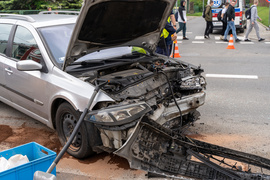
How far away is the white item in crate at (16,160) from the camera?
3.54 m

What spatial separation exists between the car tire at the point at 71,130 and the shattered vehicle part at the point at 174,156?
2.26 ft

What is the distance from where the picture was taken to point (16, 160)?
3568 mm

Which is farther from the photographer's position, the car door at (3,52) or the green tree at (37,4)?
the green tree at (37,4)

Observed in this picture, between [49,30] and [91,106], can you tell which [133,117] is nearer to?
[91,106]

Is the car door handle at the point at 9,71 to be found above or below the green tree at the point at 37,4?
below

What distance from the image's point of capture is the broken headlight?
3713mm

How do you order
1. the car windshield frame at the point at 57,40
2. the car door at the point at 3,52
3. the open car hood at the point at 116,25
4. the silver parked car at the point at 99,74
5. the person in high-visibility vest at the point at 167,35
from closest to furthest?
the silver parked car at the point at 99,74 → the open car hood at the point at 116,25 → the car windshield frame at the point at 57,40 → the car door at the point at 3,52 → the person in high-visibility vest at the point at 167,35

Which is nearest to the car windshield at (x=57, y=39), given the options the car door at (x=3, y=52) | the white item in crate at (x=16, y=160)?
the car door at (x=3, y=52)

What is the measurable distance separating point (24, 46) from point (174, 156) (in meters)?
2.94

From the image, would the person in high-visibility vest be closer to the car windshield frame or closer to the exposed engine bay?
the car windshield frame

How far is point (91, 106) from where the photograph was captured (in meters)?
4.07

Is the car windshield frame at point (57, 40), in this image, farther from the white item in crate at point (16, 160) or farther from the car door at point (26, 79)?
the white item in crate at point (16, 160)

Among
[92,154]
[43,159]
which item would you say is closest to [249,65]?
[92,154]

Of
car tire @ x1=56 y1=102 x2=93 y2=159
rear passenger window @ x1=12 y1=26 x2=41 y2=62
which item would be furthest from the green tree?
car tire @ x1=56 y1=102 x2=93 y2=159
